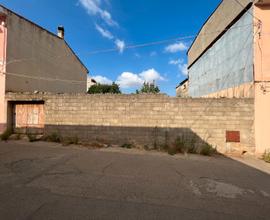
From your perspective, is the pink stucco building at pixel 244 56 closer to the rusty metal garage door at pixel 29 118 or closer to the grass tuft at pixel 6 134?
the rusty metal garage door at pixel 29 118

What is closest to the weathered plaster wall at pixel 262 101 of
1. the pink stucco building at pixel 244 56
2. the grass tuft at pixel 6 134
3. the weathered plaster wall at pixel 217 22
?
the pink stucco building at pixel 244 56

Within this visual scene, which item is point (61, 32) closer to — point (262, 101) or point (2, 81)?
point (2, 81)

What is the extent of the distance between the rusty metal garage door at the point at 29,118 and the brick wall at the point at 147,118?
47 centimetres

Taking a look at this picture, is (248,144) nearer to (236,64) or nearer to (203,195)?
(236,64)

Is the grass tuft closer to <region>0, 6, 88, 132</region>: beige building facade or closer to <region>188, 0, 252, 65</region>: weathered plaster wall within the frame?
<region>0, 6, 88, 132</region>: beige building facade

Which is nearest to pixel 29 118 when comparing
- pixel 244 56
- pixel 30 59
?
pixel 30 59

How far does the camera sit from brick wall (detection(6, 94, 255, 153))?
29.8 ft

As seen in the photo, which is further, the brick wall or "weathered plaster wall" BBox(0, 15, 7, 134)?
"weathered plaster wall" BBox(0, 15, 7, 134)

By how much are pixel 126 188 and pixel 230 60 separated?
30.3 ft

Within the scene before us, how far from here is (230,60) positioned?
11234 millimetres

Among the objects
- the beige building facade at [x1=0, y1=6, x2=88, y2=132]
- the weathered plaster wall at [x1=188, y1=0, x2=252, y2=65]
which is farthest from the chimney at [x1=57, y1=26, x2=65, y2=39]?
the weathered plaster wall at [x1=188, y1=0, x2=252, y2=65]

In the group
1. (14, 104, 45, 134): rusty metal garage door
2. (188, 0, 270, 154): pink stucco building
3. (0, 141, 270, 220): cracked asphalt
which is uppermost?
(188, 0, 270, 154): pink stucco building

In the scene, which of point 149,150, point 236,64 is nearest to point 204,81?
point 236,64

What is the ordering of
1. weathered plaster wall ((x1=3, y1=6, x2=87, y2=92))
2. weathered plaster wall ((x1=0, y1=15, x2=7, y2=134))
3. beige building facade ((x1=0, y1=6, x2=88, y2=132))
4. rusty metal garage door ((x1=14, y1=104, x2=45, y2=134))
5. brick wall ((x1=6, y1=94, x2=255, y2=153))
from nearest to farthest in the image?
1. brick wall ((x1=6, y1=94, x2=255, y2=153))
2. rusty metal garage door ((x1=14, y1=104, x2=45, y2=134))
3. weathered plaster wall ((x1=0, y1=15, x2=7, y2=134))
4. beige building facade ((x1=0, y1=6, x2=88, y2=132))
5. weathered plaster wall ((x1=3, y1=6, x2=87, y2=92))
